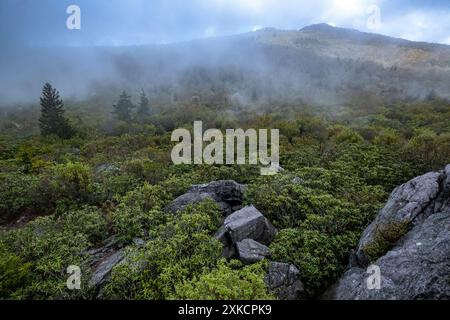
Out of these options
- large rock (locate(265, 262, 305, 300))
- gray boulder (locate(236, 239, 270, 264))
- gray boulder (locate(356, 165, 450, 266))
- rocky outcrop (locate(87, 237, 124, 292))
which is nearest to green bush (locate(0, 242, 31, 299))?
rocky outcrop (locate(87, 237, 124, 292))

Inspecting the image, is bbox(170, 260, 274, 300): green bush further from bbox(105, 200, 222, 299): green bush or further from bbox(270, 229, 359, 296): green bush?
bbox(270, 229, 359, 296): green bush

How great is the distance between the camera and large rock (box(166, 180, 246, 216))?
948 cm

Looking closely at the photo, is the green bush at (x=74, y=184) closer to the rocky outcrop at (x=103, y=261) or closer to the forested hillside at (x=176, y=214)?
the forested hillside at (x=176, y=214)

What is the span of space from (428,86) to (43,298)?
52.8 meters

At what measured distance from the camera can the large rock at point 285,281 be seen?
598 cm

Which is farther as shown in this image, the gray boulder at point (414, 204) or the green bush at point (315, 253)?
the gray boulder at point (414, 204)

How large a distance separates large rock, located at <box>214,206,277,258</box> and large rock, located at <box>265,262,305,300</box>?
3.86 feet

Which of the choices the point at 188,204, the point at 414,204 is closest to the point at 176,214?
the point at 188,204

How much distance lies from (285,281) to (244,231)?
1667 millimetres

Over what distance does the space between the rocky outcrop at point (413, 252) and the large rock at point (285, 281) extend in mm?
593

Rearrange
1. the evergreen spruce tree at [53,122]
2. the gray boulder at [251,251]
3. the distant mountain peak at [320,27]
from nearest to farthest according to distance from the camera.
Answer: the gray boulder at [251,251] → the evergreen spruce tree at [53,122] → the distant mountain peak at [320,27]

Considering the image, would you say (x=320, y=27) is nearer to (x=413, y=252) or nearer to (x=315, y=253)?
(x=315, y=253)

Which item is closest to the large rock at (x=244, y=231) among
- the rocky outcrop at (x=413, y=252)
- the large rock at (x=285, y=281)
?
the large rock at (x=285, y=281)

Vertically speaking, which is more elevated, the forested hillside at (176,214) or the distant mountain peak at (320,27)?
the distant mountain peak at (320,27)
